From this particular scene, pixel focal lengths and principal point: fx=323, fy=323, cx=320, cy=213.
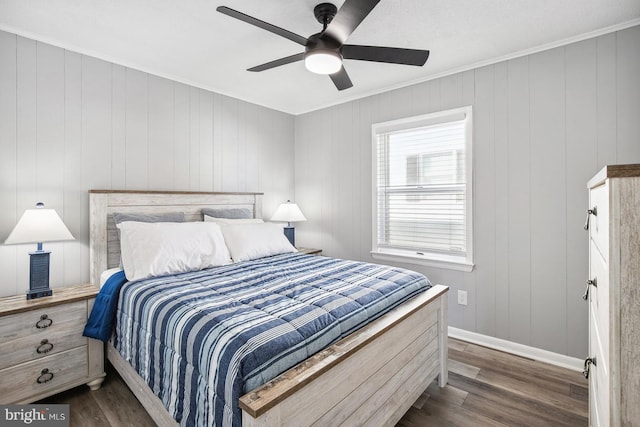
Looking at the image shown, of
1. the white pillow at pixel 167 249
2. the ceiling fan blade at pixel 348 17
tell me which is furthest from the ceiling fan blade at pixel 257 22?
the white pillow at pixel 167 249

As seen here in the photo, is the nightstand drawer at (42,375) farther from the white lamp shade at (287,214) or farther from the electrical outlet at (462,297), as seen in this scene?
the electrical outlet at (462,297)

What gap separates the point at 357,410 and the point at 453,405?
0.93 meters

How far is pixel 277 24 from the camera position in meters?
2.28

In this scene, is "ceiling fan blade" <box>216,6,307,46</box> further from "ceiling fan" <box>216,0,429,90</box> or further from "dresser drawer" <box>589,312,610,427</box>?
"dresser drawer" <box>589,312,610,427</box>

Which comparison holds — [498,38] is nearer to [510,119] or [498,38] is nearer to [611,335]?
[510,119]

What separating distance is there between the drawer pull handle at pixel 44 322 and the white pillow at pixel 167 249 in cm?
51

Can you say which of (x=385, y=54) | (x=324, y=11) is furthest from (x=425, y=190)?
(x=324, y=11)

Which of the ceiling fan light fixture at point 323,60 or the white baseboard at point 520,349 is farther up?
the ceiling fan light fixture at point 323,60

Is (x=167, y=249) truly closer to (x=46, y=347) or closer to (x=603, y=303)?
(x=46, y=347)

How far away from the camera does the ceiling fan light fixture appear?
190 cm

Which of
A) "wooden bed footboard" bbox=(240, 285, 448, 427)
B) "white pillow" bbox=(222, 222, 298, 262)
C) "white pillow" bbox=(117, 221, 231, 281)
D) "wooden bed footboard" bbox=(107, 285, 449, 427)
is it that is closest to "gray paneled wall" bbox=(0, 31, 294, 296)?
"white pillow" bbox=(117, 221, 231, 281)

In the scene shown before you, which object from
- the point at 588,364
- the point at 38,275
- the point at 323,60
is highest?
the point at 323,60

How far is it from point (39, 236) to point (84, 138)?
3.10 ft

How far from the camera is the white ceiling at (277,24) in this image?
6.78 feet
